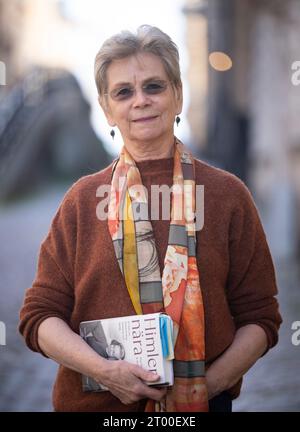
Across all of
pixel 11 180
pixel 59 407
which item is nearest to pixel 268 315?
pixel 59 407

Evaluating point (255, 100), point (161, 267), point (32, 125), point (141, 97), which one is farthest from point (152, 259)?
point (255, 100)

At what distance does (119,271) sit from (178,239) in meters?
0.17

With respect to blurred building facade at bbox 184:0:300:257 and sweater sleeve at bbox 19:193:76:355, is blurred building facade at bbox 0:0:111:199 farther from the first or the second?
sweater sleeve at bbox 19:193:76:355

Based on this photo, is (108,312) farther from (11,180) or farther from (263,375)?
(11,180)

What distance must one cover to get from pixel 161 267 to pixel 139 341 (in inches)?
7.7

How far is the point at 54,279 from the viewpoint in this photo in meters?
2.01

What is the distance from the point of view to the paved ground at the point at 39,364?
301cm

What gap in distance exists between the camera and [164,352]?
6.25ft

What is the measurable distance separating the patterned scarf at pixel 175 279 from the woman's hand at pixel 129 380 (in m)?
0.07

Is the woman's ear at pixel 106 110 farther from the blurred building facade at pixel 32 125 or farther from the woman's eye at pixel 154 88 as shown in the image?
the blurred building facade at pixel 32 125

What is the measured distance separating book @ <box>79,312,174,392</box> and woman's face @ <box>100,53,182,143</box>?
0.48 meters

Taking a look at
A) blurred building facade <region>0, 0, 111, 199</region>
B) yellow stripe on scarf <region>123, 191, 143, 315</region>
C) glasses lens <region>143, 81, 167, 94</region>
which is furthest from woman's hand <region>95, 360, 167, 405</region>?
blurred building facade <region>0, 0, 111, 199</region>

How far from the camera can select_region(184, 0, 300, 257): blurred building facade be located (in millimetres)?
2971

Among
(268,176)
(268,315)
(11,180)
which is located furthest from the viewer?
(268,176)
